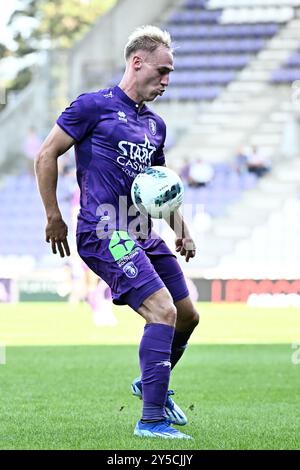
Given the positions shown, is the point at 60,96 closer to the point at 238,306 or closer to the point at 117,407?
the point at 238,306

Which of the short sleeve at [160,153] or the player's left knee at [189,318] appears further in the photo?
the player's left knee at [189,318]

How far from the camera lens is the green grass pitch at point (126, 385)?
625 centimetres

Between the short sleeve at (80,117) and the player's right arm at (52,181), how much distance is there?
50 mm

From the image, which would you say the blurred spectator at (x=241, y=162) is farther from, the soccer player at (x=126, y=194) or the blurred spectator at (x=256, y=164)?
the soccer player at (x=126, y=194)

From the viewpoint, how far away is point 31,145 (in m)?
30.5

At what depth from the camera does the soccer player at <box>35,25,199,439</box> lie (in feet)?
20.6

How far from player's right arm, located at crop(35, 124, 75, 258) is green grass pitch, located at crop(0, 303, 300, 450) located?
45.6 inches

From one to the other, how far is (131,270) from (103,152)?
0.75 meters

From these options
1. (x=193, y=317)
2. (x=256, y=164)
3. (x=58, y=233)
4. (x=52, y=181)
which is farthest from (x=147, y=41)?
(x=256, y=164)

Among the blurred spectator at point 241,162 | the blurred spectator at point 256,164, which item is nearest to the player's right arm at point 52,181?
the blurred spectator at point 256,164

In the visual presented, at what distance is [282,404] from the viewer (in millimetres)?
8141

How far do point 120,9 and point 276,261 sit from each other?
10448 mm
